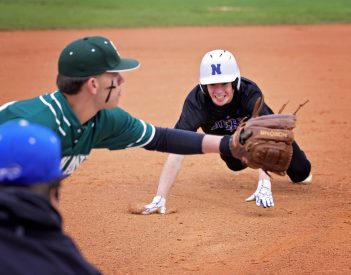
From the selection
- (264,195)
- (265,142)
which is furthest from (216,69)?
(265,142)

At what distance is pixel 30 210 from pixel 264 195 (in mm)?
4340

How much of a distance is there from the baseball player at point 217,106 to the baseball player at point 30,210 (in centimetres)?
394

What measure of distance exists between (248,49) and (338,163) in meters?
8.01

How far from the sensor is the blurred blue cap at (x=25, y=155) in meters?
2.24

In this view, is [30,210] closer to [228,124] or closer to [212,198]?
[228,124]

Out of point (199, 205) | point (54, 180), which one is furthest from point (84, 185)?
point (54, 180)

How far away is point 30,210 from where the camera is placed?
2180 mm

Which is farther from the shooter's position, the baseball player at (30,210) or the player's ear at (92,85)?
the player's ear at (92,85)

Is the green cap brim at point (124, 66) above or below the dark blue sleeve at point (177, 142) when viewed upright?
above

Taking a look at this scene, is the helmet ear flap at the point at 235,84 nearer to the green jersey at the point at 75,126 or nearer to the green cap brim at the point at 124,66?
the green jersey at the point at 75,126

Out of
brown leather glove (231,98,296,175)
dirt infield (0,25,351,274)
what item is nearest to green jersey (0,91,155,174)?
brown leather glove (231,98,296,175)

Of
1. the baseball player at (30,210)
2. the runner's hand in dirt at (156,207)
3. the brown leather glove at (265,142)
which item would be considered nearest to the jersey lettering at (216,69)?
the runner's hand in dirt at (156,207)

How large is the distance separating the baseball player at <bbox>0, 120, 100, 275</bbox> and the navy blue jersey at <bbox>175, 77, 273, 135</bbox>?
4.03m

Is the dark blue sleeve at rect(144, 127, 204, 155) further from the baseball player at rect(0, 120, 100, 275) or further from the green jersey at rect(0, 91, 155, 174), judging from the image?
the baseball player at rect(0, 120, 100, 275)
